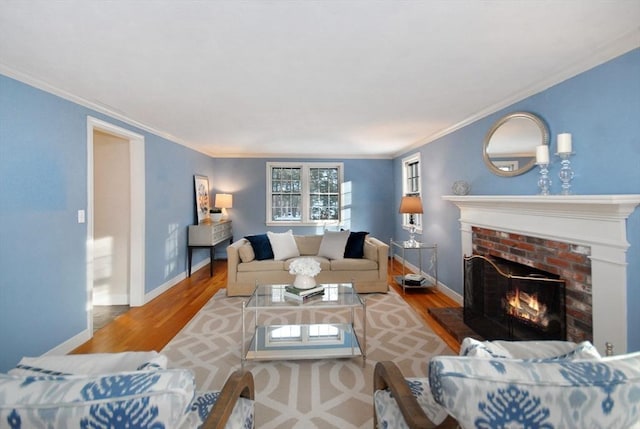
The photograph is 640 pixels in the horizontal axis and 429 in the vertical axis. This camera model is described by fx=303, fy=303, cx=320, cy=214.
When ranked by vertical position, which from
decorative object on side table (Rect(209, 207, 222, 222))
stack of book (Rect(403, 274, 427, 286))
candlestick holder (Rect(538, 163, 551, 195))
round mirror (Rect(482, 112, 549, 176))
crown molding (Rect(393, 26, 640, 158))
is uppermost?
crown molding (Rect(393, 26, 640, 158))

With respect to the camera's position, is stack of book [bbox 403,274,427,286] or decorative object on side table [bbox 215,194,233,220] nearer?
stack of book [bbox 403,274,427,286]

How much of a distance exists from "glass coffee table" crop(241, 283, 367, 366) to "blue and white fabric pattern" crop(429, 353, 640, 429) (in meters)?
1.58

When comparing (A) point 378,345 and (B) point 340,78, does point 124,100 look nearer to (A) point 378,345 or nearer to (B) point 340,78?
(B) point 340,78

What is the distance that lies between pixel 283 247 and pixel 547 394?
12.4 feet

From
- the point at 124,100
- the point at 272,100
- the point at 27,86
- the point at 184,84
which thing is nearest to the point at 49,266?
the point at 27,86

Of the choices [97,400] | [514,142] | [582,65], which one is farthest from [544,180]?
[97,400]

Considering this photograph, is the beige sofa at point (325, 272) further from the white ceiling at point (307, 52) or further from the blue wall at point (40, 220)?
the white ceiling at point (307, 52)

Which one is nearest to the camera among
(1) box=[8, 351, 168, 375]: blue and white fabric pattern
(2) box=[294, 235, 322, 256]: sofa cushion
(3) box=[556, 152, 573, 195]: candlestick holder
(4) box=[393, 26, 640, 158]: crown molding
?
(1) box=[8, 351, 168, 375]: blue and white fabric pattern

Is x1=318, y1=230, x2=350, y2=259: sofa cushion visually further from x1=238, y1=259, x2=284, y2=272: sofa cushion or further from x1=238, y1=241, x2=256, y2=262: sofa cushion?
x1=238, y1=241, x2=256, y2=262: sofa cushion

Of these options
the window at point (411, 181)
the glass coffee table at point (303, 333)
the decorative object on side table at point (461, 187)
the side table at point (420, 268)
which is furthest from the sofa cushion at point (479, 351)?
the window at point (411, 181)

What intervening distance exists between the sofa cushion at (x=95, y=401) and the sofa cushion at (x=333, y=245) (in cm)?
365

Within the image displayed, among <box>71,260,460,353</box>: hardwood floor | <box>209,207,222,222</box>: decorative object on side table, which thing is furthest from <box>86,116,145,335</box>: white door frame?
<box>209,207,222,222</box>: decorative object on side table

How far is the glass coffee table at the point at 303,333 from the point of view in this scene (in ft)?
7.93

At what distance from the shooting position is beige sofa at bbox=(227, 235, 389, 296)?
4051mm
